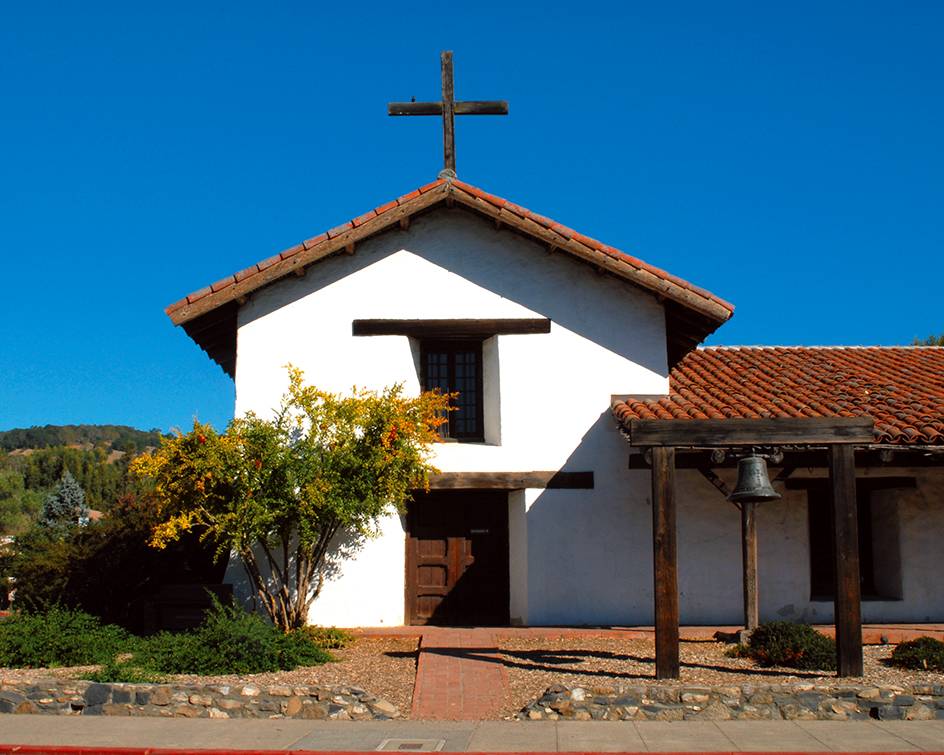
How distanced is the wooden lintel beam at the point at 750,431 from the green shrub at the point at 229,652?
14.4 feet

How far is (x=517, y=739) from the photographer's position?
20.0ft

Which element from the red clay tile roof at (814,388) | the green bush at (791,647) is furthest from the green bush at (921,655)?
the red clay tile roof at (814,388)

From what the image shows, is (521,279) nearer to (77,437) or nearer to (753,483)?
(753,483)

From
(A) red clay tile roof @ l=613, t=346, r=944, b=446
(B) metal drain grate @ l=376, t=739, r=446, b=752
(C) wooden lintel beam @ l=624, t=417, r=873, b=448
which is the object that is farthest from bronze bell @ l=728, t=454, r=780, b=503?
(B) metal drain grate @ l=376, t=739, r=446, b=752

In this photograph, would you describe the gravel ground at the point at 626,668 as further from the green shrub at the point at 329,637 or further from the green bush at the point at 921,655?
the green shrub at the point at 329,637

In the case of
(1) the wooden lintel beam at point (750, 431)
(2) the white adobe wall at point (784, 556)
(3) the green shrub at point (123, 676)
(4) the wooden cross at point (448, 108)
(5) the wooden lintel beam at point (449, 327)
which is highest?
(4) the wooden cross at point (448, 108)

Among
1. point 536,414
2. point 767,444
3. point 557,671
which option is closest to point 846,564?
point 767,444

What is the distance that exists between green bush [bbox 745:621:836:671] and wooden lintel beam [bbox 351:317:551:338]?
5122 millimetres

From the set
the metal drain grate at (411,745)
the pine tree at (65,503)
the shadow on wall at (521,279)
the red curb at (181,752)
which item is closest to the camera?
the red curb at (181,752)

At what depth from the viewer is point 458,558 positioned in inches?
464

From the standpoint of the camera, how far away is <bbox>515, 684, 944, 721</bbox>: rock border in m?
6.74

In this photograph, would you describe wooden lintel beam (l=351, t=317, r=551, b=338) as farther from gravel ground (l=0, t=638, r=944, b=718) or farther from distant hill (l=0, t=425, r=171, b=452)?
distant hill (l=0, t=425, r=171, b=452)

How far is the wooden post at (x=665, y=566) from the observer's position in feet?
25.0

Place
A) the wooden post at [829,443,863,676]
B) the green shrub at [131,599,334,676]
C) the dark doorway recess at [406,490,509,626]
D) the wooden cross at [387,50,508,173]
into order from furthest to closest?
the wooden cross at [387,50,508,173] → the dark doorway recess at [406,490,509,626] → the green shrub at [131,599,334,676] → the wooden post at [829,443,863,676]
